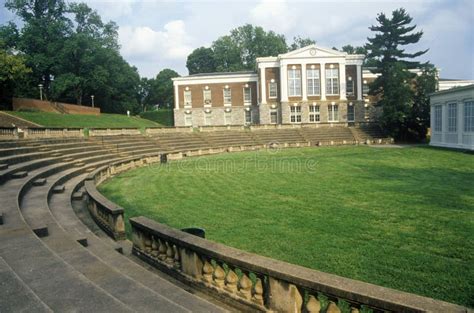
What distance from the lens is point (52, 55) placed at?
53875 mm

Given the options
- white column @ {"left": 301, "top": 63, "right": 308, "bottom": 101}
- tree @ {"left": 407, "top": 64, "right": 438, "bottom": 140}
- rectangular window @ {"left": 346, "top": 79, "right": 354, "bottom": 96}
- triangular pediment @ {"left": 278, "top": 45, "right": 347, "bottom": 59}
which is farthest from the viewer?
rectangular window @ {"left": 346, "top": 79, "right": 354, "bottom": 96}

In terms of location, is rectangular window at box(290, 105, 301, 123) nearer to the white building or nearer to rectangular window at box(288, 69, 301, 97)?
rectangular window at box(288, 69, 301, 97)

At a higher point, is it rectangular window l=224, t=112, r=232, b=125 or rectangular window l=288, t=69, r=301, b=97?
rectangular window l=288, t=69, r=301, b=97

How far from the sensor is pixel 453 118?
3103cm

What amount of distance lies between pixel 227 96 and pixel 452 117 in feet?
111

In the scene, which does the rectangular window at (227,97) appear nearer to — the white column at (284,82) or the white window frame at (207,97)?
the white window frame at (207,97)

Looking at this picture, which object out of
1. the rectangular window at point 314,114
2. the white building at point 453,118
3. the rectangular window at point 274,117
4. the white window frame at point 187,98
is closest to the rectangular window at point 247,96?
the rectangular window at point 274,117

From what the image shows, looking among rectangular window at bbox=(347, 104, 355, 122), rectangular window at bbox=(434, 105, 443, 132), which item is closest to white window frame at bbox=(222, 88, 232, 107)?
rectangular window at bbox=(347, 104, 355, 122)

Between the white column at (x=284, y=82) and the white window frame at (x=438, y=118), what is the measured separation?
21.6 metres

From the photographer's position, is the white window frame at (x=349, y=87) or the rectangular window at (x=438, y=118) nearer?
the rectangular window at (x=438, y=118)

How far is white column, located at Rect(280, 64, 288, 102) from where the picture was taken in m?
50.9

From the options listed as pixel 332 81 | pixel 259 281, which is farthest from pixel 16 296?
pixel 332 81

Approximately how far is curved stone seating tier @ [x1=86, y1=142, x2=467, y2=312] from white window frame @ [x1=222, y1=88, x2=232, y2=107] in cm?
5209

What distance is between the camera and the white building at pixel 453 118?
92.9 feet
